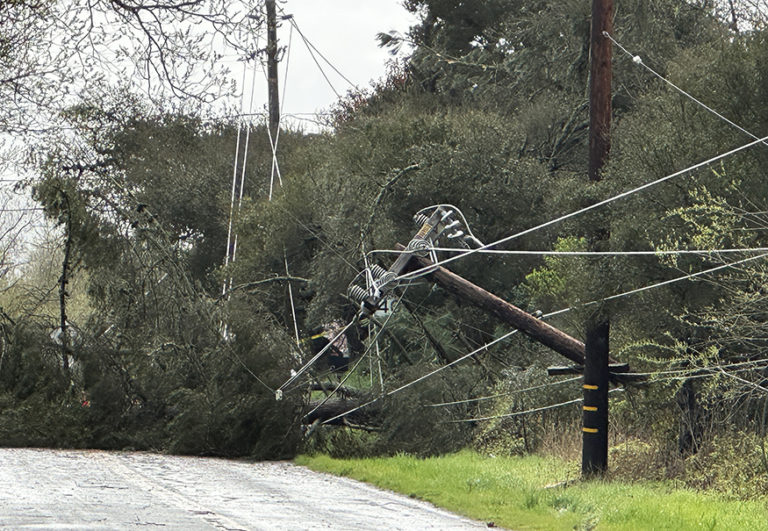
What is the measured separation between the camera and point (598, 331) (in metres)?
16.7

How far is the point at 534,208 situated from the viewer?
2761cm

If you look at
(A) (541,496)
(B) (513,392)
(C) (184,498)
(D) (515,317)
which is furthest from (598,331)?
(C) (184,498)

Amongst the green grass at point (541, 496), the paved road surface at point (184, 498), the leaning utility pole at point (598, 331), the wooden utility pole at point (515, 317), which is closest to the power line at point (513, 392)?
the green grass at point (541, 496)

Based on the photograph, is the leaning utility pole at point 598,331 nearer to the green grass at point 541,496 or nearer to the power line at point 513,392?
the green grass at point 541,496

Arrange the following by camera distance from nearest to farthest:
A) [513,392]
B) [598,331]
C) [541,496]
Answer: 1. [541,496]
2. [598,331]
3. [513,392]

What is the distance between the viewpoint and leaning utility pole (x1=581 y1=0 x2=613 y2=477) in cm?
1631

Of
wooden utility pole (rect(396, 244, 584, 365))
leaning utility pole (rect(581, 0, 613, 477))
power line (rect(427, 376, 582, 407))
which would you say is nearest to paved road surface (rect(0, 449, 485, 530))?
leaning utility pole (rect(581, 0, 613, 477))

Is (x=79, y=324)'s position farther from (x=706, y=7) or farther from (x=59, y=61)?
(x=706, y=7)

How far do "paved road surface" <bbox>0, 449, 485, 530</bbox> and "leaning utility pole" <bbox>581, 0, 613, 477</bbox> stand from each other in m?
3.23

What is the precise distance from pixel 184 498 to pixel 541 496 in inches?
179

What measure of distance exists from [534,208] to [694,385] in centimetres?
1075

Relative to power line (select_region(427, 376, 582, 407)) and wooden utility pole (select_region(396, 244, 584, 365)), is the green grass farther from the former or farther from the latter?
wooden utility pole (select_region(396, 244, 584, 365))

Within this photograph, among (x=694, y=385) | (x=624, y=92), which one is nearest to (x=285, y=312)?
(x=624, y=92)

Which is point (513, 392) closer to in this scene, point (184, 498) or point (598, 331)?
point (598, 331)
